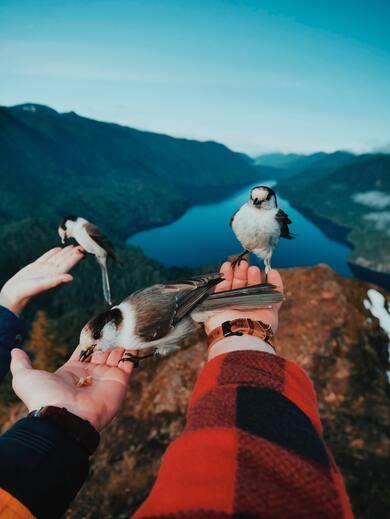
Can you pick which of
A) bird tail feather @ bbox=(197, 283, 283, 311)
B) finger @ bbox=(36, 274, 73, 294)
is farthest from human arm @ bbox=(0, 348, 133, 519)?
bird tail feather @ bbox=(197, 283, 283, 311)

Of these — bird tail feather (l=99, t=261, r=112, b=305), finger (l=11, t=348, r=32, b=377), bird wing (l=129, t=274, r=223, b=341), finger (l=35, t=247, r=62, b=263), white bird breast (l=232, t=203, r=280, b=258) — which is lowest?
bird tail feather (l=99, t=261, r=112, b=305)

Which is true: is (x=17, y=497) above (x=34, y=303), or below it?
above

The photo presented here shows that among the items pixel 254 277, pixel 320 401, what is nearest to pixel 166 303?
pixel 254 277

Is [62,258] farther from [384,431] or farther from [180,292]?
[384,431]

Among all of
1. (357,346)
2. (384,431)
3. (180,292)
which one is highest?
(180,292)

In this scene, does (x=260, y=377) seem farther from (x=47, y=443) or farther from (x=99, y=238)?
(x=99, y=238)

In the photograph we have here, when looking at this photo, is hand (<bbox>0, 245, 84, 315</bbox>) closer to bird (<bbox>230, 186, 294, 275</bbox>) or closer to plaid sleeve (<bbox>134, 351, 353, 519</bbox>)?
bird (<bbox>230, 186, 294, 275</bbox>)

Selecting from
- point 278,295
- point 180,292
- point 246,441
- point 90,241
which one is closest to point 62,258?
point 180,292
